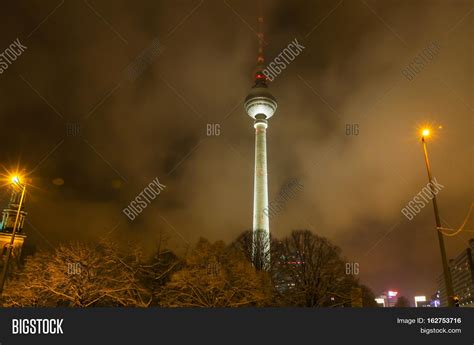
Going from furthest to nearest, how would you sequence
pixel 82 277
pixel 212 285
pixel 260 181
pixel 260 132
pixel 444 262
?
pixel 260 132, pixel 260 181, pixel 212 285, pixel 82 277, pixel 444 262

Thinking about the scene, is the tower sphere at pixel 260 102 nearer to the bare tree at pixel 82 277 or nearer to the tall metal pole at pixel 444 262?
the bare tree at pixel 82 277

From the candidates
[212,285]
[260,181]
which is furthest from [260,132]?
[212,285]

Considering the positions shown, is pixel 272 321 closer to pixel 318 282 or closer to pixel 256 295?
pixel 256 295

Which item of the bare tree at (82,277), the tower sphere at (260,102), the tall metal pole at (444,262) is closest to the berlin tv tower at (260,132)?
the tower sphere at (260,102)

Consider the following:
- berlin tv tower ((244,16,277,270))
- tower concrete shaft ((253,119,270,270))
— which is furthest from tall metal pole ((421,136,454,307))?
berlin tv tower ((244,16,277,270))

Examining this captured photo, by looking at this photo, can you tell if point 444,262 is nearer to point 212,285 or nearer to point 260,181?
point 212,285

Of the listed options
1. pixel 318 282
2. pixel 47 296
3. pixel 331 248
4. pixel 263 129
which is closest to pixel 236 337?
pixel 47 296

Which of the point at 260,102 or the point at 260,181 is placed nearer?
the point at 260,181
